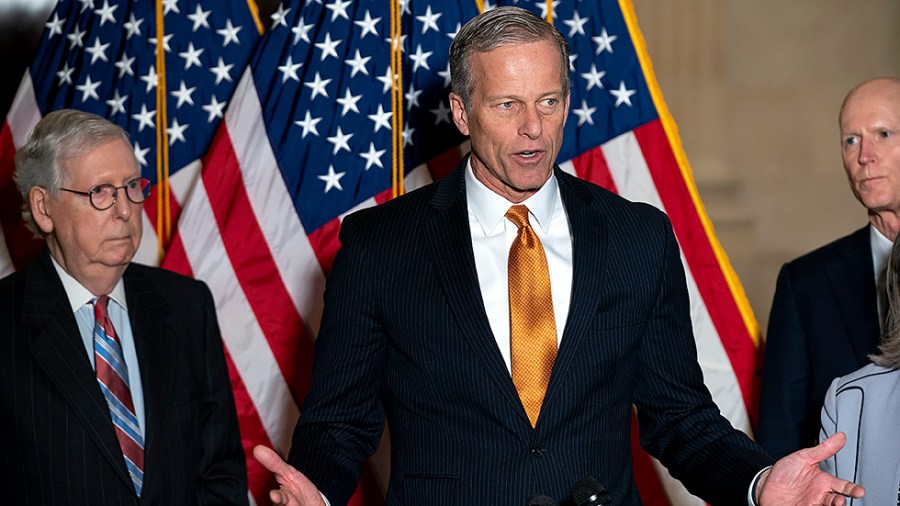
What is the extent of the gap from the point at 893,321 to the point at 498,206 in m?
0.87

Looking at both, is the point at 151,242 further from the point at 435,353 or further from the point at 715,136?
the point at 715,136

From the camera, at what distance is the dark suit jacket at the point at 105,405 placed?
246 cm

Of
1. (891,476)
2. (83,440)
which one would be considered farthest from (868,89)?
(83,440)

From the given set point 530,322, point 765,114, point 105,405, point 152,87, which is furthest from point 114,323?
point 765,114

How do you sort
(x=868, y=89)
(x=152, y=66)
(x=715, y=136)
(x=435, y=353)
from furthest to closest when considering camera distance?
1. (x=715, y=136)
2. (x=152, y=66)
3. (x=868, y=89)
4. (x=435, y=353)

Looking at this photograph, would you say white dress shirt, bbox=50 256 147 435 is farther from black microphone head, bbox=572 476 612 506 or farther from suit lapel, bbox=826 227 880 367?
suit lapel, bbox=826 227 880 367

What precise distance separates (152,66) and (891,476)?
2.65m

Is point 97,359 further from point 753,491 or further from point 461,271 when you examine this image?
point 753,491

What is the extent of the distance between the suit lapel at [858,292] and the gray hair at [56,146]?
1949 mm

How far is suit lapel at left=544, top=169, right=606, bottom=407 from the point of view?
208 cm

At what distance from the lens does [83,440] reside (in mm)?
2492

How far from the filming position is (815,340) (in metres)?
3.07

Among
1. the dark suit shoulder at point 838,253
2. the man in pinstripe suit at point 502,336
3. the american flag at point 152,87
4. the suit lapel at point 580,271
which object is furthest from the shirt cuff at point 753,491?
the american flag at point 152,87

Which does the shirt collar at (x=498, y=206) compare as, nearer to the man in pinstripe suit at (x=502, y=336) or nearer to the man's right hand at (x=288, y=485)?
the man in pinstripe suit at (x=502, y=336)
